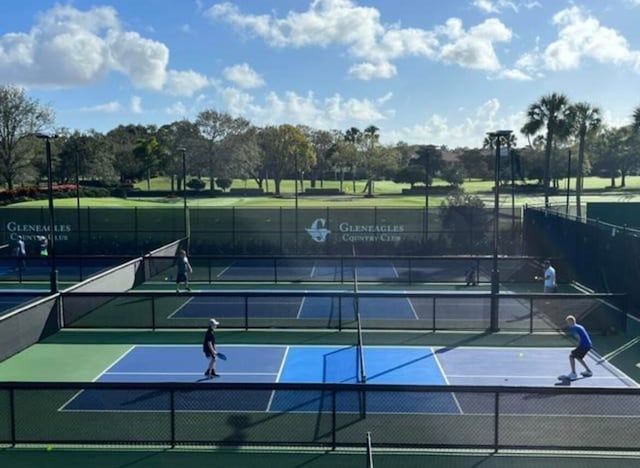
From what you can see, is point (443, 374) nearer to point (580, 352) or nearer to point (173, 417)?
point (580, 352)

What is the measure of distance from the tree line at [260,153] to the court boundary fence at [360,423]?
33.7 m

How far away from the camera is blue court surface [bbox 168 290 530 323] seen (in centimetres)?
2158

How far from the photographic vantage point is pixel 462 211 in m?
39.5

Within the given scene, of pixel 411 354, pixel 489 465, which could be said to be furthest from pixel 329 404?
pixel 411 354

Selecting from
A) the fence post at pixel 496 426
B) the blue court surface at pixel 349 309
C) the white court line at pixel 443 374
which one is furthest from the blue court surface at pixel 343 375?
the blue court surface at pixel 349 309

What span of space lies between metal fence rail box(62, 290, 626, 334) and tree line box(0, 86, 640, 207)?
23226 mm

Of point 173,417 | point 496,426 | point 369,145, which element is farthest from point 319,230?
point 369,145

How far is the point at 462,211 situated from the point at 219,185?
1741 inches

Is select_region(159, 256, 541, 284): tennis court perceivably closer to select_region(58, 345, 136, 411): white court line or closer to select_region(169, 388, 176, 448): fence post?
select_region(58, 345, 136, 411): white court line

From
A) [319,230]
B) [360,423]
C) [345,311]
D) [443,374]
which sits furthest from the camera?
[319,230]

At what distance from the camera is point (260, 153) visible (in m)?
79.1

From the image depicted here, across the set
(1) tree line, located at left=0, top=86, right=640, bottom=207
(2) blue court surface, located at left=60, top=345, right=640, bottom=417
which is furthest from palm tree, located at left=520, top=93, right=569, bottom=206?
(2) blue court surface, located at left=60, top=345, right=640, bottom=417

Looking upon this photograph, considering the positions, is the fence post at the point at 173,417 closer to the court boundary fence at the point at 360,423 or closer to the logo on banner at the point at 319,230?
the court boundary fence at the point at 360,423

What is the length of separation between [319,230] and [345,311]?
739 inches
